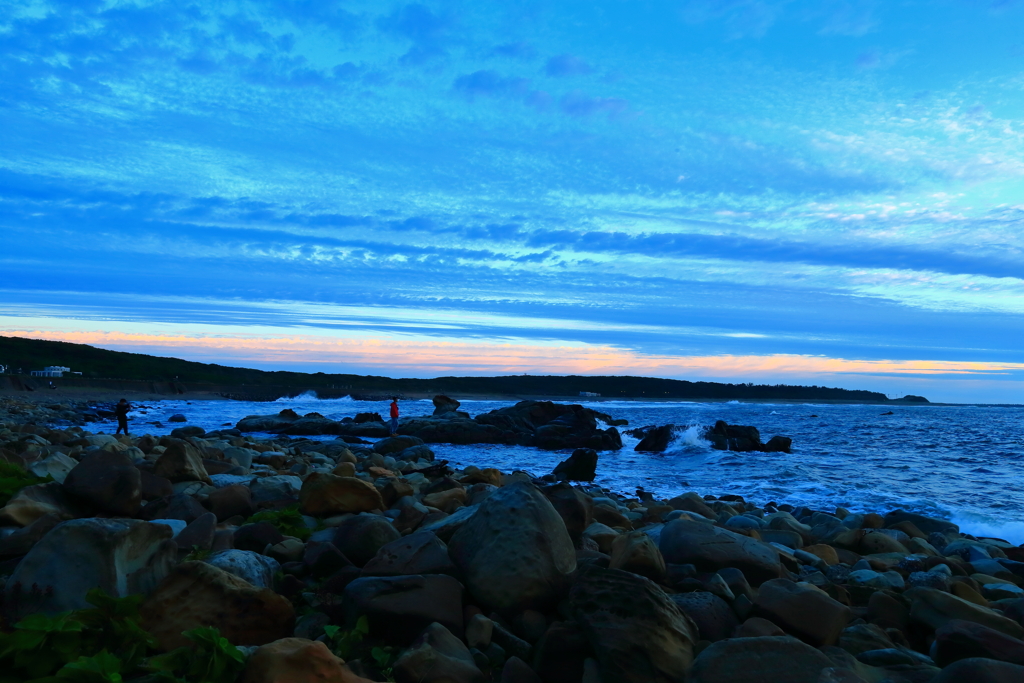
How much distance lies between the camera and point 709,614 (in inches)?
154

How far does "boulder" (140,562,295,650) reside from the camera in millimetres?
3383

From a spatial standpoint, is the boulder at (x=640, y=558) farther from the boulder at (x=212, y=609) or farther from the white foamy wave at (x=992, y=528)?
the white foamy wave at (x=992, y=528)

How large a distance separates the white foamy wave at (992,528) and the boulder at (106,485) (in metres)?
11.8

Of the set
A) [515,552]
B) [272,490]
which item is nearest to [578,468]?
[272,490]

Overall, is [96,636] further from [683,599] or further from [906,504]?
[906,504]

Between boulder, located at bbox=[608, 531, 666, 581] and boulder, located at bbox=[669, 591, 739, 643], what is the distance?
12.4 inches

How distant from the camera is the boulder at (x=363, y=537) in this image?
464 cm

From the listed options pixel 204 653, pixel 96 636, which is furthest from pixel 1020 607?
pixel 96 636

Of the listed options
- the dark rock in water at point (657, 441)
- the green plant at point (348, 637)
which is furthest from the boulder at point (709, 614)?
the dark rock in water at point (657, 441)

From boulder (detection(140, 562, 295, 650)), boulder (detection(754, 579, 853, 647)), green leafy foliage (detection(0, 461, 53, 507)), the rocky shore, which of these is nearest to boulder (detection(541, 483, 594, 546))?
the rocky shore

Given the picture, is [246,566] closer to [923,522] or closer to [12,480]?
[12,480]

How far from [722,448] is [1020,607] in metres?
22.9

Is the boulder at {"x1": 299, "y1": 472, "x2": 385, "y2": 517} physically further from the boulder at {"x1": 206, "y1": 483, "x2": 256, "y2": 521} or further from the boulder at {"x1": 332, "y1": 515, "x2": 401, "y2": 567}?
the boulder at {"x1": 332, "y1": 515, "x2": 401, "y2": 567}

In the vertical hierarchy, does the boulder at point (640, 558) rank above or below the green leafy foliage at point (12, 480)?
below
